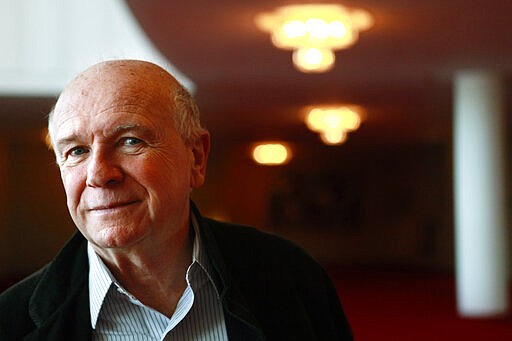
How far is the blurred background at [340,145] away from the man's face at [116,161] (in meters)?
5.55

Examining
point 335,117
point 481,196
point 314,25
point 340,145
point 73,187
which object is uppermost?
point 340,145

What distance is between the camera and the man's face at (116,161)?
179 centimetres

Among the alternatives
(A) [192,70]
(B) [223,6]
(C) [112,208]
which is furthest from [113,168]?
(A) [192,70]

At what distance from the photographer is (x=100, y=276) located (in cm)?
192

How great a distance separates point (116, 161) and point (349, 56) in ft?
28.1

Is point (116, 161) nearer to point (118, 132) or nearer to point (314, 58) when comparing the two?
point (118, 132)

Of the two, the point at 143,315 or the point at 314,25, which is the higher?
the point at 314,25

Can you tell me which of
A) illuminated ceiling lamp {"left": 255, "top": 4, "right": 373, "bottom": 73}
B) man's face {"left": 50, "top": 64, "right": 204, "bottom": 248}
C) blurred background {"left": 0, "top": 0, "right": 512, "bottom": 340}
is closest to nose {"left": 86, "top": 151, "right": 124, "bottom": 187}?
man's face {"left": 50, "top": 64, "right": 204, "bottom": 248}

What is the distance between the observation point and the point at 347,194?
968 inches

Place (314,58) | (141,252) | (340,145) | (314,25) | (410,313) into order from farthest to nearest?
1. (340,145)
2. (410,313)
3. (314,58)
4. (314,25)
5. (141,252)

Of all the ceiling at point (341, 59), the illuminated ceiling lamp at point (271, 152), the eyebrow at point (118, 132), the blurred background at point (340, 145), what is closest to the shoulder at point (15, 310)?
the eyebrow at point (118, 132)

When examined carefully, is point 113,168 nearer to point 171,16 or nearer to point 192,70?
point 171,16

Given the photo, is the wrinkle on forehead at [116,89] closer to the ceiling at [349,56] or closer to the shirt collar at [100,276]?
the shirt collar at [100,276]

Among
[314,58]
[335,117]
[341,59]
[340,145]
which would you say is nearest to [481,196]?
[341,59]
